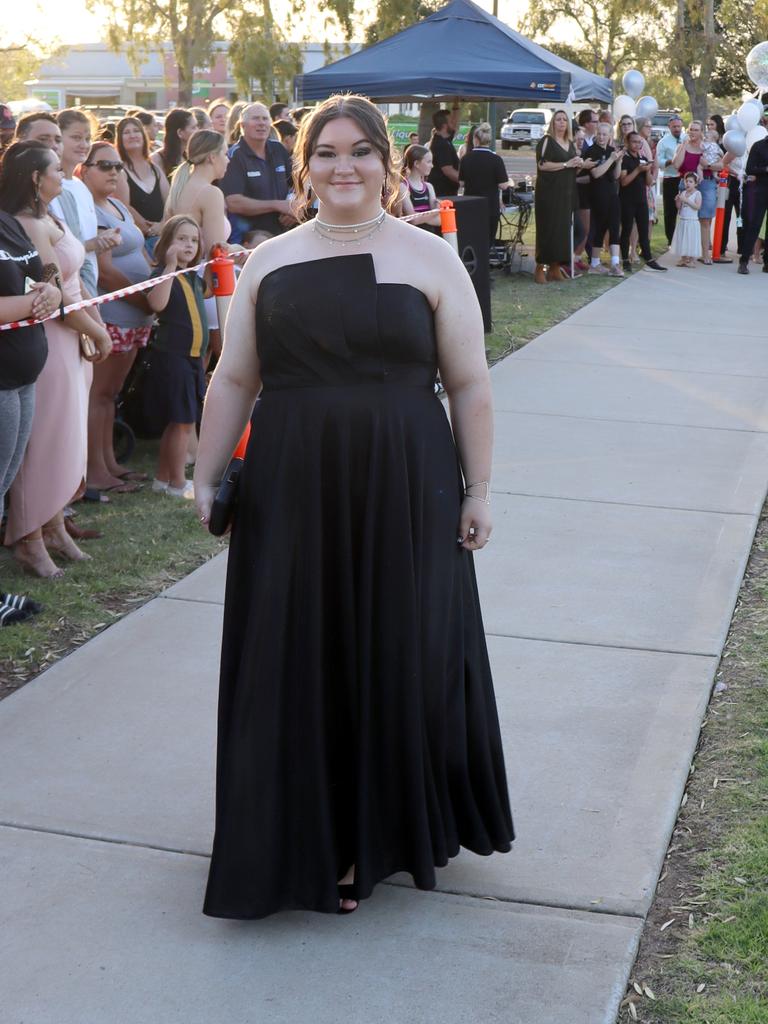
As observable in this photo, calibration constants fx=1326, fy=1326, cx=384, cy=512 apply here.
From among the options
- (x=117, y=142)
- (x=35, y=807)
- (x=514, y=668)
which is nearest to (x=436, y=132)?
(x=117, y=142)

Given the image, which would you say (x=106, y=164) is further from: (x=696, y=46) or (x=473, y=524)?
(x=696, y=46)

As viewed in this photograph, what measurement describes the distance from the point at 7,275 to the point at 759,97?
68.7 feet

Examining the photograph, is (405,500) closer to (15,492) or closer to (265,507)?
(265,507)

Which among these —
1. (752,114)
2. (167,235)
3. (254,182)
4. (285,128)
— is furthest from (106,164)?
(752,114)

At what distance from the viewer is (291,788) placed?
3129 mm

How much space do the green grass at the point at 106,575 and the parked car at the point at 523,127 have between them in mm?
43195

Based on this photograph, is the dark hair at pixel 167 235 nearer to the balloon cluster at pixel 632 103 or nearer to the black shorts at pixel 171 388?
the black shorts at pixel 171 388

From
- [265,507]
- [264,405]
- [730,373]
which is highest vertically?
[264,405]

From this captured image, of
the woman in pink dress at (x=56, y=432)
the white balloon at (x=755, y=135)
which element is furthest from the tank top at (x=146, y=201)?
the white balloon at (x=755, y=135)

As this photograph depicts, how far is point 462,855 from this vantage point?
350 centimetres

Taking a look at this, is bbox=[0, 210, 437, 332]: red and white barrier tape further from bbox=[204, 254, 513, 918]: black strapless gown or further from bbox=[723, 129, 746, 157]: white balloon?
bbox=[723, 129, 746, 157]: white balloon

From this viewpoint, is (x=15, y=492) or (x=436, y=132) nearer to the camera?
(x=15, y=492)

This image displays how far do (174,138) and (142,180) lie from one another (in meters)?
0.84

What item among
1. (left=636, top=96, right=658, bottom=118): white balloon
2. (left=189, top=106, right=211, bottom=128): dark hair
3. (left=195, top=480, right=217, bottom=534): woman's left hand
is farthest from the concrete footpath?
(left=636, top=96, right=658, bottom=118): white balloon
